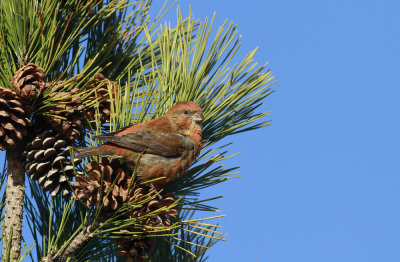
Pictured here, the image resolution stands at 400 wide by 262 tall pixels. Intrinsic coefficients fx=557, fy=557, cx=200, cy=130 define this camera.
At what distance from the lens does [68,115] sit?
2869 millimetres

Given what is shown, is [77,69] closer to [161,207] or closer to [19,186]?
[19,186]

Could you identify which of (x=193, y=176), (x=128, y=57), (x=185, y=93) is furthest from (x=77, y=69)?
(x=193, y=176)

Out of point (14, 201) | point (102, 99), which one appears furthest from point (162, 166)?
point (14, 201)

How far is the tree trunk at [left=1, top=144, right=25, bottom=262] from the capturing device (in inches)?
105

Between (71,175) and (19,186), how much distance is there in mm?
264

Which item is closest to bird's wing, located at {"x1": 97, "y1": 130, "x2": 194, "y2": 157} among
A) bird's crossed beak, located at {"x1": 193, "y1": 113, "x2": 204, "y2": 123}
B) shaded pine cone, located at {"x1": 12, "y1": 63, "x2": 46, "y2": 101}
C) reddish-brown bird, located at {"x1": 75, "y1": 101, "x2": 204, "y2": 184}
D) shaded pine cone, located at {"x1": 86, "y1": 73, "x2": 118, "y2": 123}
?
reddish-brown bird, located at {"x1": 75, "y1": 101, "x2": 204, "y2": 184}

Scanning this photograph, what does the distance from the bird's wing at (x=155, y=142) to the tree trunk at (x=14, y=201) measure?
0.49 metres

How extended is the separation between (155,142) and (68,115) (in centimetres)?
47

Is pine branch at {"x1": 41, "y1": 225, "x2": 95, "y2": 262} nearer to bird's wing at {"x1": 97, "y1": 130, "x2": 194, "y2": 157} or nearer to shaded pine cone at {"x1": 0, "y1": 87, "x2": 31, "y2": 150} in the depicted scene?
bird's wing at {"x1": 97, "y1": 130, "x2": 194, "y2": 157}

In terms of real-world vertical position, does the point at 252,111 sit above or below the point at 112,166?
above

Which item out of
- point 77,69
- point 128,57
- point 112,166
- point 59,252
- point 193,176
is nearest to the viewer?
point 59,252

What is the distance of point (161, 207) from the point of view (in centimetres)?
264

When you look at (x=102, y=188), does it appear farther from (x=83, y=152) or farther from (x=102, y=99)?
(x=102, y=99)

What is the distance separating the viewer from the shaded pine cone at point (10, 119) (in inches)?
109
